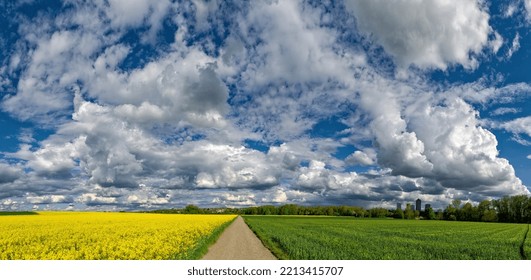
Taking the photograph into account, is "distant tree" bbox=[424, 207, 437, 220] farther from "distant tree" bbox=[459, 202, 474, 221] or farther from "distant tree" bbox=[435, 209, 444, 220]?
"distant tree" bbox=[459, 202, 474, 221]

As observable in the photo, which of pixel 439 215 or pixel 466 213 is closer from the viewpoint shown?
pixel 466 213

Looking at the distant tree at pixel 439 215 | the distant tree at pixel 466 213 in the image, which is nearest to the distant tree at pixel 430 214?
the distant tree at pixel 439 215

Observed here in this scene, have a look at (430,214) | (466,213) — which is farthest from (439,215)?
(466,213)

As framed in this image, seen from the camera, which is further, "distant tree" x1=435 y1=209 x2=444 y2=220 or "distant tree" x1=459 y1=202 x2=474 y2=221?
"distant tree" x1=435 y1=209 x2=444 y2=220

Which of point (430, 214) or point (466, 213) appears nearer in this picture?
point (466, 213)

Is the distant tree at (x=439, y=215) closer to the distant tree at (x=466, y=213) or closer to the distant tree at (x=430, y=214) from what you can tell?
the distant tree at (x=430, y=214)

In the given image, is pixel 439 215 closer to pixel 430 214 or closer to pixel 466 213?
pixel 430 214

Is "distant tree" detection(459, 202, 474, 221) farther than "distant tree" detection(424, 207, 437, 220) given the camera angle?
No

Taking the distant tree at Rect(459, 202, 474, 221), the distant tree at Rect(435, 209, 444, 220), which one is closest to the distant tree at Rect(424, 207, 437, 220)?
the distant tree at Rect(435, 209, 444, 220)
